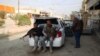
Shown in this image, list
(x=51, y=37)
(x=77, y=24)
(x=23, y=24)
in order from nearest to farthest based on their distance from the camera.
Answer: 1. (x=51, y=37)
2. (x=77, y=24)
3. (x=23, y=24)

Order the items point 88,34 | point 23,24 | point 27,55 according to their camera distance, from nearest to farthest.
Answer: point 27,55
point 88,34
point 23,24

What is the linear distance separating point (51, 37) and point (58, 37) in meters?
0.53

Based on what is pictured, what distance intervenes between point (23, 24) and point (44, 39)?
108 feet

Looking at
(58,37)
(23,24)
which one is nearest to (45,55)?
(58,37)

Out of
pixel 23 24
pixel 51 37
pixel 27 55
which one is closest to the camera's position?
pixel 27 55

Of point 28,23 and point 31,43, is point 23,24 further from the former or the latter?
point 31,43

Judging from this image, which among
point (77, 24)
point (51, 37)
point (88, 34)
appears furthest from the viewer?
point (88, 34)

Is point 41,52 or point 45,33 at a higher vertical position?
point 45,33

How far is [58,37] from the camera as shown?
11.7 metres

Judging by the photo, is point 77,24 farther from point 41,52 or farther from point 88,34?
point 88,34

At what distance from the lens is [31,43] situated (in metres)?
11.9

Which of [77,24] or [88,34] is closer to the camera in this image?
[77,24]

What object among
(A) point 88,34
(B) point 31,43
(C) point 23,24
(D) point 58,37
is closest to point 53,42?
(D) point 58,37

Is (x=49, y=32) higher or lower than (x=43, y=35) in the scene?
higher
